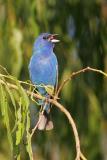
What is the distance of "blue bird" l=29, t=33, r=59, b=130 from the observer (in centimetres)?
363

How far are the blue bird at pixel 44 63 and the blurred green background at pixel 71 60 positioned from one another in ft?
0.22

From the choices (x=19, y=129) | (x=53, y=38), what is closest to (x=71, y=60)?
(x=53, y=38)

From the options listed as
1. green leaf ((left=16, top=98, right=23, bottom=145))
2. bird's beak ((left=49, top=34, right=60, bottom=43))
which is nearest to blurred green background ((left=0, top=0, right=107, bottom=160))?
bird's beak ((left=49, top=34, right=60, bottom=43))

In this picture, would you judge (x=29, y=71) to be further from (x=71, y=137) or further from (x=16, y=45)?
(x=71, y=137)

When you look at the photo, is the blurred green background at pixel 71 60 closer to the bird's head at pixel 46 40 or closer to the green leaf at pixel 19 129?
the bird's head at pixel 46 40

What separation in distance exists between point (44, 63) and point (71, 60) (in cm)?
27

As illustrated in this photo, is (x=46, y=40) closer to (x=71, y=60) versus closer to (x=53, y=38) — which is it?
(x=53, y=38)

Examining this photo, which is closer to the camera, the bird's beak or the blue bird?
the blue bird

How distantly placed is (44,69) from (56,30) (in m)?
0.45

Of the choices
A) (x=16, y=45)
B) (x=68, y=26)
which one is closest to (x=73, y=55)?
(x=68, y=26)

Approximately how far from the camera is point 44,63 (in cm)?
382

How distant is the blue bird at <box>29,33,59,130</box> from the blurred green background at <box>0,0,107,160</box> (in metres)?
0.07

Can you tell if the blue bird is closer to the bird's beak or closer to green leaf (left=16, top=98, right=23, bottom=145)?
the bird's beak

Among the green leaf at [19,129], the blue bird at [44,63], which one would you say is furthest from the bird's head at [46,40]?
the green leaf at [19,129]
